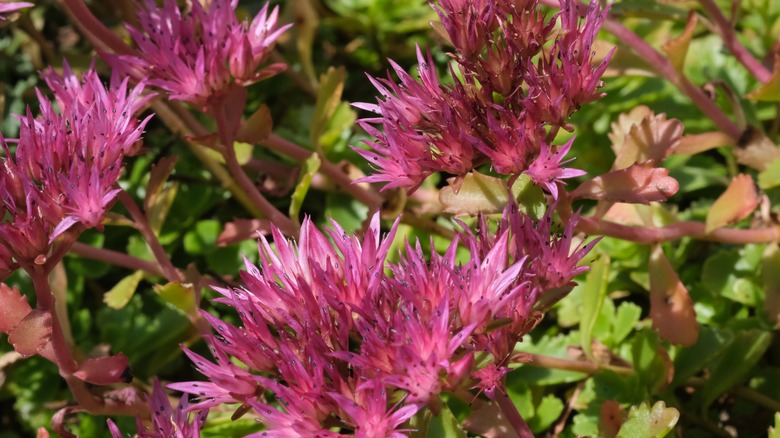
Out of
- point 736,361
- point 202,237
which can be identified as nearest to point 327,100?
point 202,237

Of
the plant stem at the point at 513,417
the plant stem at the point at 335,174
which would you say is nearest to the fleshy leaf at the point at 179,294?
the plant stem at the point at 335,174

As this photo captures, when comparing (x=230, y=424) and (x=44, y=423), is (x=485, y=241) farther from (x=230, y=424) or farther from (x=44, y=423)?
(x=44, y=423)

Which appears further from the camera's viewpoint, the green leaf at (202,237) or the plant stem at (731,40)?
the green leaf at (202,237)

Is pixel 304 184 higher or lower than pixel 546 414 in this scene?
higher

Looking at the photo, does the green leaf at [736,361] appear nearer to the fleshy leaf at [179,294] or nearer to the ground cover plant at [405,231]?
the ground cover plant at [405,231]

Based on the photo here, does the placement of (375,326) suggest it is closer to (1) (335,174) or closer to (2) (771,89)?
(1) (335,174)

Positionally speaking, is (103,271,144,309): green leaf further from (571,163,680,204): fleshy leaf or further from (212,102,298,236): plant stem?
(571,163,680,204): fleshy leaf

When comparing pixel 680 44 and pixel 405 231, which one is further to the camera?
pixel 405 231
